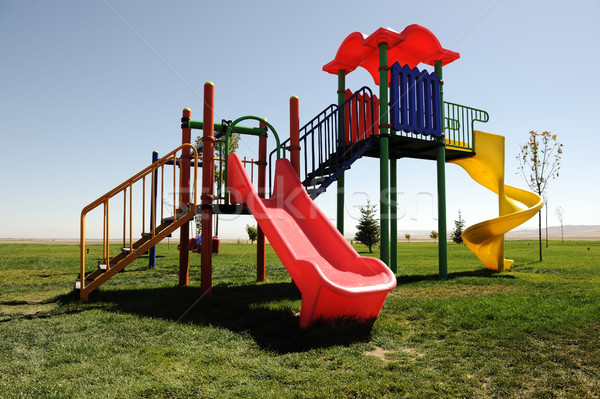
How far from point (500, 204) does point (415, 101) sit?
5157 millimetres

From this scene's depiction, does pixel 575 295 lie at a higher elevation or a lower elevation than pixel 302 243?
lower

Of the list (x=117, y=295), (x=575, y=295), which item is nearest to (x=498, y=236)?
(x=575, y=295)

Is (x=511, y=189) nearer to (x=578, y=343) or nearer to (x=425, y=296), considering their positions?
(x=425, y=296)

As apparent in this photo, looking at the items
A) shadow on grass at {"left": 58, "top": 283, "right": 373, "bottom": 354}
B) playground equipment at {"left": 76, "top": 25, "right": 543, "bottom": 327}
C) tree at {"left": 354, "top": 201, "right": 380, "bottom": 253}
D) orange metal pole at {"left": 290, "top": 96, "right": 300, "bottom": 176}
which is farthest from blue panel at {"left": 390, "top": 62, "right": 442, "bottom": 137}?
tree at {"left": 354, "top": 201, "right": 380, "bottom": 253}

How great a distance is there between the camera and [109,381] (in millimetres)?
3713

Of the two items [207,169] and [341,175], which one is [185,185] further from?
[341,175]

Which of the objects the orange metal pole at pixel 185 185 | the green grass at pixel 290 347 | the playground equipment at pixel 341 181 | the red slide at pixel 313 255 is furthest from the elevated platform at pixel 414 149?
the orange metal pole at pixel 185 185

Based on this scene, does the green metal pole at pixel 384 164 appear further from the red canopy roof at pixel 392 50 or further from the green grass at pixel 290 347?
the green grass at pixel 290 347

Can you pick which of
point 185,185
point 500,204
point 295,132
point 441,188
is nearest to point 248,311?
point 295,132

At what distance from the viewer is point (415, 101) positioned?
10.2 meters

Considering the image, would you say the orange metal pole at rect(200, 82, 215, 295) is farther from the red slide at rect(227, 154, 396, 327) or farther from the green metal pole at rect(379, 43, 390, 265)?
the green metal pole at rect(379, 43, 390, 265)

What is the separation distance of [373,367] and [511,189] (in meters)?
11.8

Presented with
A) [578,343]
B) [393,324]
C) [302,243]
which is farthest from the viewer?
[302,243]

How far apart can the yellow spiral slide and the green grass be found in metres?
3.95
